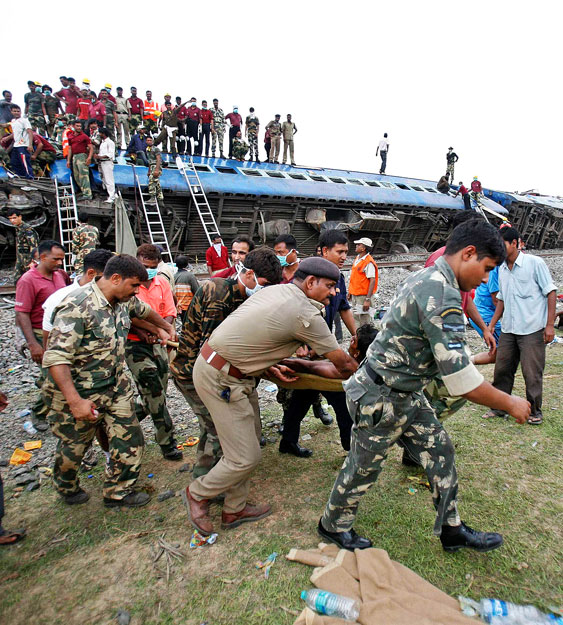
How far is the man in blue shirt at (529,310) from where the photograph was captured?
3898 mm

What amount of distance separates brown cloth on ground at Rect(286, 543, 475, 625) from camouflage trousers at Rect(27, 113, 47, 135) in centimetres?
1377

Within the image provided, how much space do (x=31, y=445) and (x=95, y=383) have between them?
5.94 feet

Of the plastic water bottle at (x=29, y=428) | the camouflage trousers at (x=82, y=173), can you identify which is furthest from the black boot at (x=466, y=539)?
the camouflage trousers at (x=82, y=173)

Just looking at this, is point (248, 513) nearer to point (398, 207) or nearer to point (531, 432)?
point (531, 432)

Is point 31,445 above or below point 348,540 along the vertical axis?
below

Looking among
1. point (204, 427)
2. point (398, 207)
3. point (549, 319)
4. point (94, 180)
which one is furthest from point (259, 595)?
point (398, 207)

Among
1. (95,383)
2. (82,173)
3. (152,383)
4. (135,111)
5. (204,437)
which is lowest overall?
(204,437)

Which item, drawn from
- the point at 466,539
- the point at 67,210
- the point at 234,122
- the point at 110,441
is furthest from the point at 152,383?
the point at 234,122

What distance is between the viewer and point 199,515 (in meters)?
2.70

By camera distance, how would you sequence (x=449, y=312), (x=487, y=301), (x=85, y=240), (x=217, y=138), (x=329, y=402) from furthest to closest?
(x=217, y=138) < (x=85, y=240) < (x=487, y=301) < (x=329, y=402) < (x=449, y=312)

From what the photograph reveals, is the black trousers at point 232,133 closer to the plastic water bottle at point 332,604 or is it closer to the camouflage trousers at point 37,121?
the camouflage trousers at point 37,121

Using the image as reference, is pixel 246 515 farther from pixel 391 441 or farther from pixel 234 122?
pixel 234 122

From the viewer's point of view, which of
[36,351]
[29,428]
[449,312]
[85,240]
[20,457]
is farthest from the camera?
[85,240]

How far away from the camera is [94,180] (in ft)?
35.7
